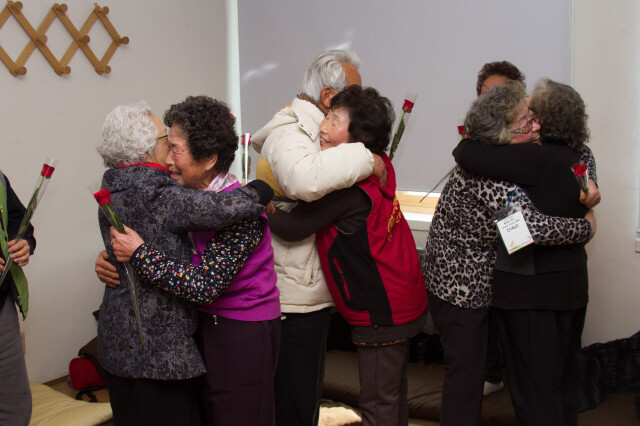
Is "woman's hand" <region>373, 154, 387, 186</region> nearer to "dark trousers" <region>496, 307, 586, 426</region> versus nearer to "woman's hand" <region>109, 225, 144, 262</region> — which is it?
"dark trousers" <region>496, 307, 586, 426</region>

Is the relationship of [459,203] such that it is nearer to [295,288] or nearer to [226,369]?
[295,288]

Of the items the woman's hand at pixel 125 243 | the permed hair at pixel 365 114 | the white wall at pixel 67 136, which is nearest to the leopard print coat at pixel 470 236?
the permed hair at pixel 365 114

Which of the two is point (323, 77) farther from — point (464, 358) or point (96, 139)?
point (96, 139)

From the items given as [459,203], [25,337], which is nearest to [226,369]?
[459,203]

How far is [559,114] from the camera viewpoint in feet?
5.89

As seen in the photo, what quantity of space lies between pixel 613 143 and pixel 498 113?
1.26m

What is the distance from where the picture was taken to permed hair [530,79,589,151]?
1.80 meters

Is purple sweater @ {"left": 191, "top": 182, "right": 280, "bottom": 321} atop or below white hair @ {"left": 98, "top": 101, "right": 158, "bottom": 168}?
below

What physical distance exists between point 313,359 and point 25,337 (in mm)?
1901

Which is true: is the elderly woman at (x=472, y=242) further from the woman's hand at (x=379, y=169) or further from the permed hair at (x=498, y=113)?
the woman's hand at (x=379, y=169)

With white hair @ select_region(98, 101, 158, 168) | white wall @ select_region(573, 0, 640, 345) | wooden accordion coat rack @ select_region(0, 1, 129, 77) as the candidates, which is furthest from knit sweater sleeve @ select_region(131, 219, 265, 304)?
white wall @ select_region(573, 0, 640, 345)

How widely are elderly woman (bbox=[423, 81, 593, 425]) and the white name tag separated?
0.12ft

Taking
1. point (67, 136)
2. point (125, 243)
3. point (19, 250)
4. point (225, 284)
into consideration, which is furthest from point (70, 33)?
point (225, 284)

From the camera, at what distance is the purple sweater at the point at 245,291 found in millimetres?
1486
